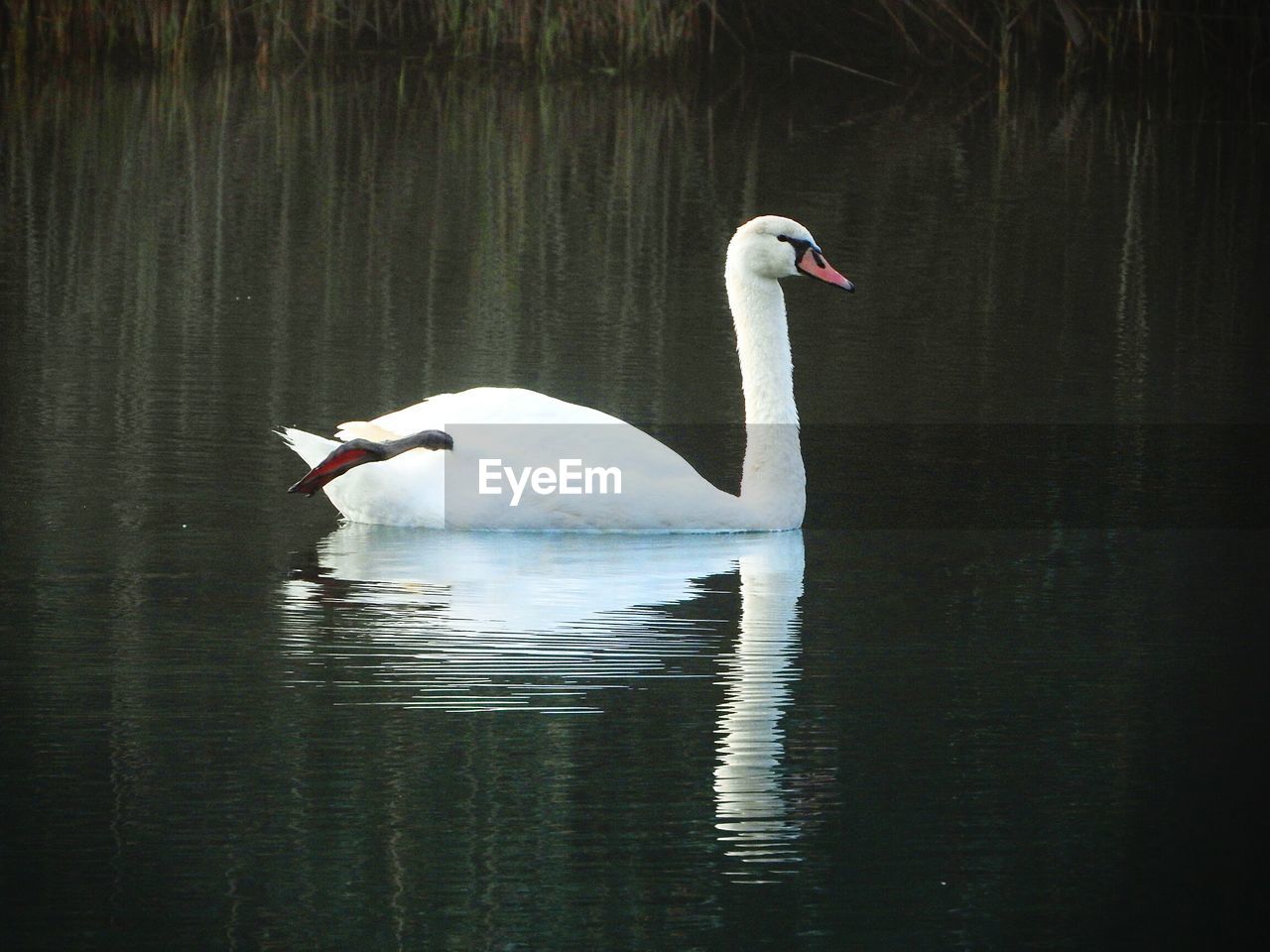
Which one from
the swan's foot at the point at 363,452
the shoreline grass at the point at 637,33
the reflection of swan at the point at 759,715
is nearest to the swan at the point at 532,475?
the swan's foot at the point at 363,452

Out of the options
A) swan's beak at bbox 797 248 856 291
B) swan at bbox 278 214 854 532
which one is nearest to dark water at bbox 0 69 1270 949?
swan at bbox 278 214 854 532

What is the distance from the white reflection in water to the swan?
2.3 inches

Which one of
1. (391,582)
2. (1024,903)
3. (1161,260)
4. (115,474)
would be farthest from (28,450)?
(1161,260)

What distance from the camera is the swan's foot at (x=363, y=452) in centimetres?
655

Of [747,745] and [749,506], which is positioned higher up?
[749,506]

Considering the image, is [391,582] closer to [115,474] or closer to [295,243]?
[115,474]

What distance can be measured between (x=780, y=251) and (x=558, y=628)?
6.51ft

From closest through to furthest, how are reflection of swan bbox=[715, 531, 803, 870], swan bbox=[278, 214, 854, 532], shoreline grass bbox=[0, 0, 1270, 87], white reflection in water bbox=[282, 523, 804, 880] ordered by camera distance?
reflection of swan bbox=[715, 531, 803, 870]
white reflection in water bbox=[282, 523, 804, 880]
swan bbox=[278, 214, 854, 532]
shoreline grass bbox=[0, 0, 1270, 87]

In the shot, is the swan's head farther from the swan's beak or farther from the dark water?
the dark water

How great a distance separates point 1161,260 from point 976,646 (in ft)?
24.6

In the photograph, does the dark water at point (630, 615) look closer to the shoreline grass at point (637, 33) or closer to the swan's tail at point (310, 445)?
the swan's tail at point (310, 445)

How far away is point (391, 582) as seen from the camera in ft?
19.5

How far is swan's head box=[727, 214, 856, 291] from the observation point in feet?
23.0

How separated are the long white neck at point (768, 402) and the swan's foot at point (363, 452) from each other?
3.05 feet
